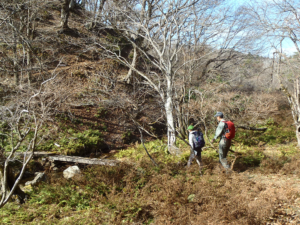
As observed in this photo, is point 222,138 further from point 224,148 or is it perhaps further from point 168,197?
point 168,197

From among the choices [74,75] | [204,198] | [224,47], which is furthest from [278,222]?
[74,75]

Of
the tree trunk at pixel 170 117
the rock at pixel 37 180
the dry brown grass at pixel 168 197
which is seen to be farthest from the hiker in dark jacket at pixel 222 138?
the rock at pixel 37 180

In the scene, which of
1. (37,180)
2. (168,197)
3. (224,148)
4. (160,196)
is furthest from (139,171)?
(37,180)

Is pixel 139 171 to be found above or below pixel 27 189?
above

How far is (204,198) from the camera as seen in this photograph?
529 centimetres

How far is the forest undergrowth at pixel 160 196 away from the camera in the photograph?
4664 mm

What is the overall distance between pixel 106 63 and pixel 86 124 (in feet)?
22.9

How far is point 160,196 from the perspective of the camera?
564 centimetres

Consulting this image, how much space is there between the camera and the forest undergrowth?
4664 mm

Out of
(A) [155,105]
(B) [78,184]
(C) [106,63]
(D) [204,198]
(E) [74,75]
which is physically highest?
(C) [106,63]

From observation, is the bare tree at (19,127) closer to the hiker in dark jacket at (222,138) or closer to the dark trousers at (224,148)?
the hiker in dark jacket at (222,138)

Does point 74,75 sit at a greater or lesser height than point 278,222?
greater

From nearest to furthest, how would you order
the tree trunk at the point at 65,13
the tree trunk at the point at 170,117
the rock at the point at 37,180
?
1. the rock at the point at 37,180
2. the tree trunk at the point at 170,117
3. the tree trunk at the point at 65,13

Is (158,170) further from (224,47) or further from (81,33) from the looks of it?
(81,33)
